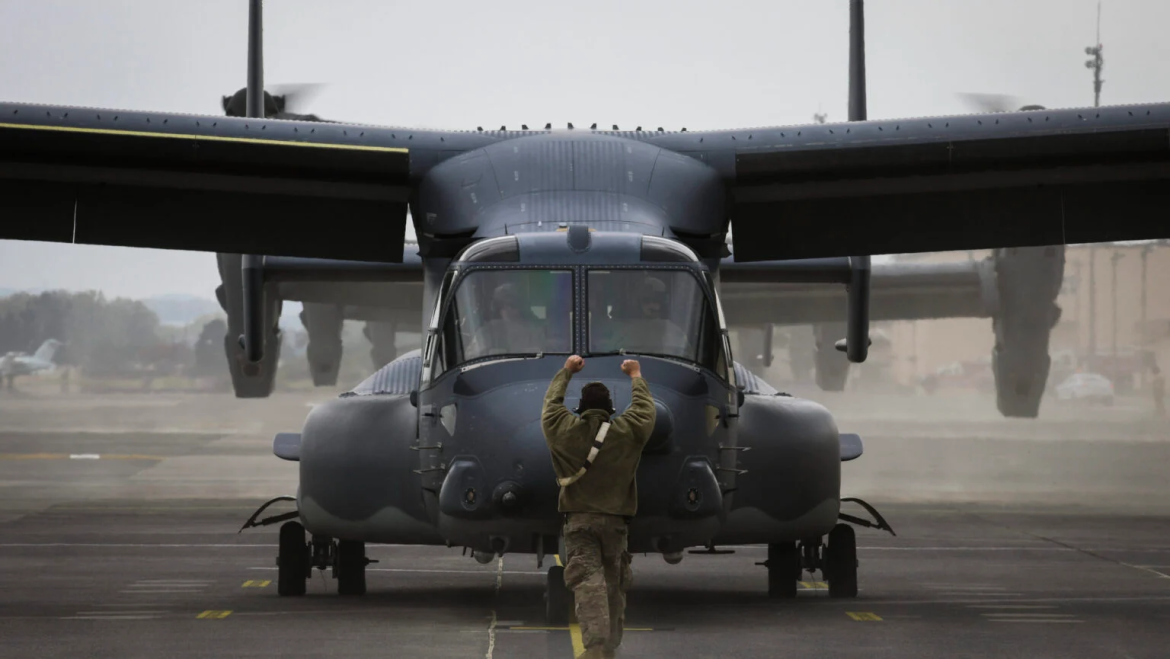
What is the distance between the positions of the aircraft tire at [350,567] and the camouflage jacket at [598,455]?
6.07 m

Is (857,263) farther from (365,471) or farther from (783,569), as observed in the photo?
(365,471)

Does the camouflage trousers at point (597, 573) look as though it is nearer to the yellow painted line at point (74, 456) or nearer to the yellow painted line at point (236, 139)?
the yellow painted line at point (236, 139)

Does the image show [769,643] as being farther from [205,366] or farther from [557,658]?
[205,366]

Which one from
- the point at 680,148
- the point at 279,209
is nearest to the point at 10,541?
the point at 279,209

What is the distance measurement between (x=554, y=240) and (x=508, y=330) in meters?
0.89

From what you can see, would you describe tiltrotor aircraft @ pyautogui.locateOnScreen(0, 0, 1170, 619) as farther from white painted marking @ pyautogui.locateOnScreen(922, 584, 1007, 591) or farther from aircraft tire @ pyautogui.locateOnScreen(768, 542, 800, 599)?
white painted marking @ pyautogui.locateOnScreen(922, 584, 1007, 591)

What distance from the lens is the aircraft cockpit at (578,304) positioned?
522 inches

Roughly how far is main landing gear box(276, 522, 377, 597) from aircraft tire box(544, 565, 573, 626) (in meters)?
3.64

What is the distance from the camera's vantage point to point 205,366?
5928cm

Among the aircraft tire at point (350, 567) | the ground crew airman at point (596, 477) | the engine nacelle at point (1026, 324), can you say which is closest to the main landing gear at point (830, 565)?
the aircraft tire at point (350, 567)

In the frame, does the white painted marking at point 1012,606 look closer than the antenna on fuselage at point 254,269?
Yes

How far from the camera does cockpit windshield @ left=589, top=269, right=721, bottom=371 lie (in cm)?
1325

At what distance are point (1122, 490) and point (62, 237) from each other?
76.8 ft

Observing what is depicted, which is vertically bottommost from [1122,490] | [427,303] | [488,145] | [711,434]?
Answer: [1122,490]
